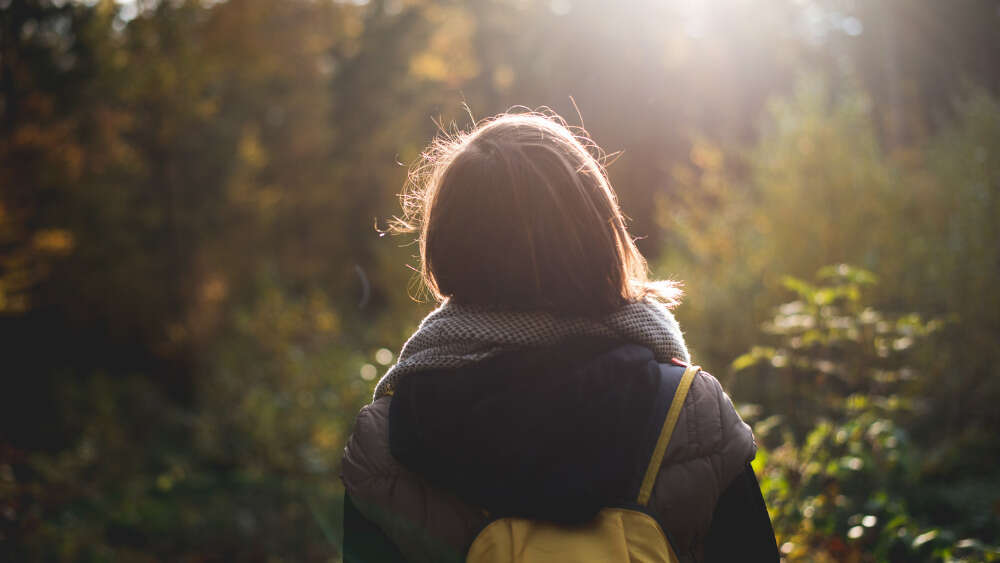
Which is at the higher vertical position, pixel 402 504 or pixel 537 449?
pixel 537 449

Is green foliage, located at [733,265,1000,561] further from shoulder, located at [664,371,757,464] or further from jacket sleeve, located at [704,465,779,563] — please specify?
shoulder, located at [664,371,757,464]

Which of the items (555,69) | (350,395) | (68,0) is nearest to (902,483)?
(350,395)

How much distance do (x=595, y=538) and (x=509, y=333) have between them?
0.38 meters

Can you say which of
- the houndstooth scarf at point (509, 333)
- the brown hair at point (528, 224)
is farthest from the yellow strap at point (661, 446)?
the brown hair at point (528, 224)

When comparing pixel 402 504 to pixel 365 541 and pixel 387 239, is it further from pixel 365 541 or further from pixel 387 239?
pixel 387 239

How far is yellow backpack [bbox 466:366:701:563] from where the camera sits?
1.12m

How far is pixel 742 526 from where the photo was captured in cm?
129

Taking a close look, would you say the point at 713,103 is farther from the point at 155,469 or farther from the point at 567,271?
the point at 567,271

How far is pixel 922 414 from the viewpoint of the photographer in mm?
4332

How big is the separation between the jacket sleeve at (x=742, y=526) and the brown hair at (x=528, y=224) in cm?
41

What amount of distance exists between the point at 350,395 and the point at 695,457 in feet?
18.5

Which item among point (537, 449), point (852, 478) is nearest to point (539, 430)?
point (537, 449)

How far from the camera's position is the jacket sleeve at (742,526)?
1282 millimetres

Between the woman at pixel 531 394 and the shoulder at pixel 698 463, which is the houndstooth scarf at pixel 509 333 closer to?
the woman at pixel 531 394
